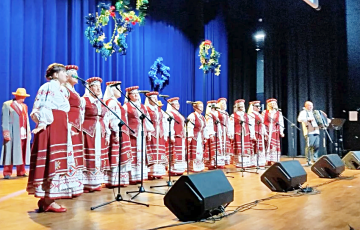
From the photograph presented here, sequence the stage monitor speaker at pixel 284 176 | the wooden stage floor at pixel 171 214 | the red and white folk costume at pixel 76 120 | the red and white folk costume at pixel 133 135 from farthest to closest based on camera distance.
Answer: the red and white folk costume at pixel 133 135, the stage monitor speaker at pixel 284 176, the red and white folk costume at pixel 76 120, the wooden stage floor at pixel 171 214

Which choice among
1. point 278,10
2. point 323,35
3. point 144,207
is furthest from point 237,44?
point 144,207

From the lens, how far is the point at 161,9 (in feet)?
33.8

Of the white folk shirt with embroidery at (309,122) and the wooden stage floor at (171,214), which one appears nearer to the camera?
the wooden stage floor at (171,214)

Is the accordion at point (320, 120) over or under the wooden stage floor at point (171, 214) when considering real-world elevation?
over

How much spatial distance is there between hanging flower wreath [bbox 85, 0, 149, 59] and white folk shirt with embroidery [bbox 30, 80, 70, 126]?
179 inches

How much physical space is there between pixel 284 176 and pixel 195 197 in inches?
75.3

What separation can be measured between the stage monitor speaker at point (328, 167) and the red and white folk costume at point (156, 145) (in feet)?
8.18

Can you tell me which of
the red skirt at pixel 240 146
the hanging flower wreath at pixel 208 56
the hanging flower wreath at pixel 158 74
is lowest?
the red skirt at pixel 240 146

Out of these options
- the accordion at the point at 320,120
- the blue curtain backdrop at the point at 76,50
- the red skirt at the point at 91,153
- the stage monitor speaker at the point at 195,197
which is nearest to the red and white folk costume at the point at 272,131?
the accordion at the point at 320,120

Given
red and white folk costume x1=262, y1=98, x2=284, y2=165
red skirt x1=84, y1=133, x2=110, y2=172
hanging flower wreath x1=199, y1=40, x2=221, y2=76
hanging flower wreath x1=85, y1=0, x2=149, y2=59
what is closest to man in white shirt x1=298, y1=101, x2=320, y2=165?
red and white folk costume x1=262, y1=98, x2=284, y2=165

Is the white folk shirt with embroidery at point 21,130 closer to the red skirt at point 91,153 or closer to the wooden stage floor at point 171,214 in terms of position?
the wooden stage floor at point 171,214

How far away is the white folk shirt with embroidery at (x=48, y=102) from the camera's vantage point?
11.2 feet

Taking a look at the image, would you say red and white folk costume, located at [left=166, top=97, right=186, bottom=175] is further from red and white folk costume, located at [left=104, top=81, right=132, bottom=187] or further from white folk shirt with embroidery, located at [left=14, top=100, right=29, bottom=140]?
white folk shirt with embroidery, located at [left=14, top=100, right=29, bottom=140]

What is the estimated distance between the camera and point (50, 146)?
3473 millimetres
